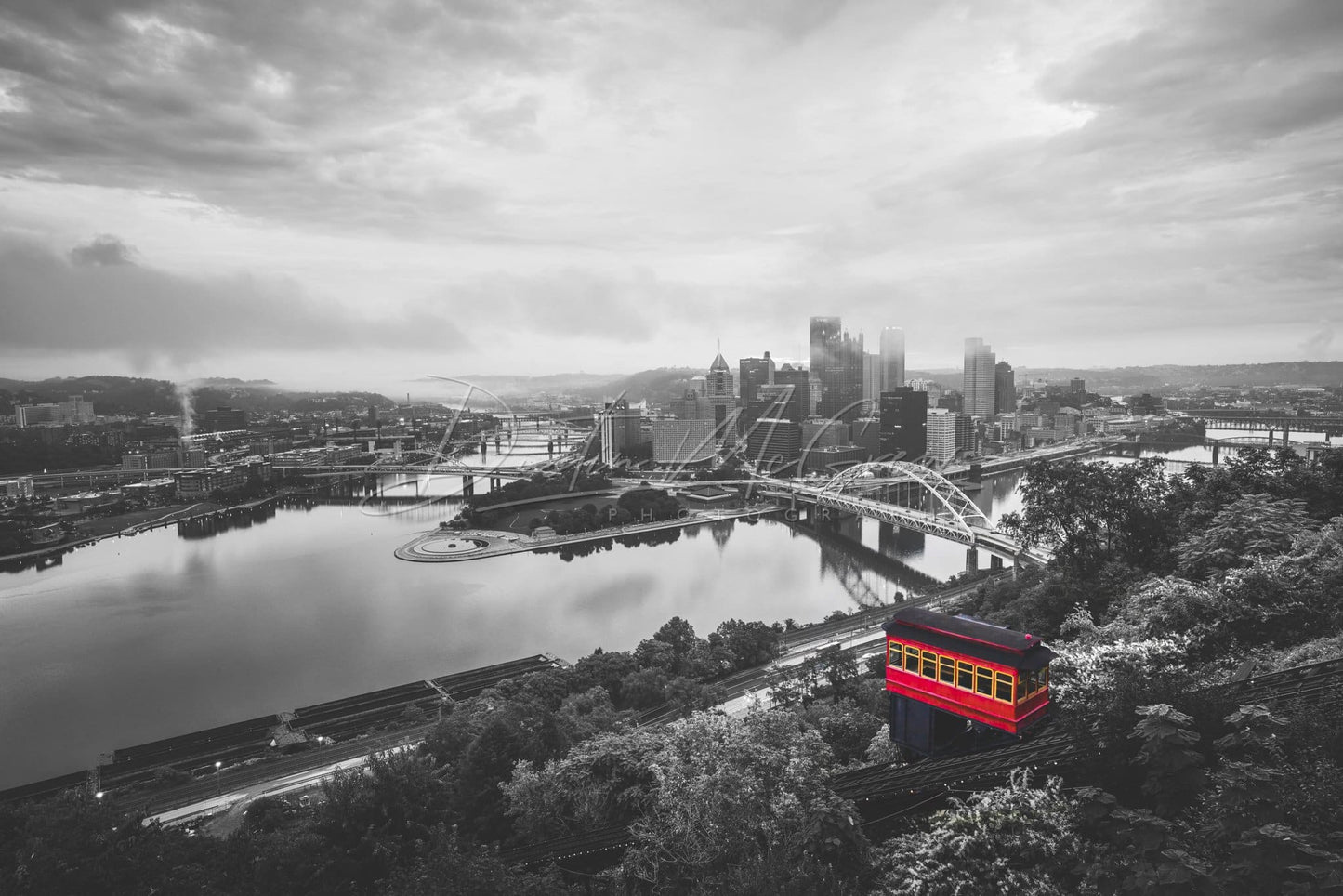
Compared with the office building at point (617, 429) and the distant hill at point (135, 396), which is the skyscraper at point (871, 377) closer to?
the office building at point (617, 429)

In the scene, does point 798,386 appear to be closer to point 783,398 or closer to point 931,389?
point 783,398

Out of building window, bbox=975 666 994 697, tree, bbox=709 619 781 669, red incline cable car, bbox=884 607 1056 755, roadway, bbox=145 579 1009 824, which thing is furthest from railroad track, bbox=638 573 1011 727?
building window, bbox=975 666 994 697

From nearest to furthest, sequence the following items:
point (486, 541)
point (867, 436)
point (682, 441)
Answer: point (486, 541) < point (682, 441) < point (867, 436)

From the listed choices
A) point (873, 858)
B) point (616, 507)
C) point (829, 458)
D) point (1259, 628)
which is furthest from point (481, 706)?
point (829, 458)

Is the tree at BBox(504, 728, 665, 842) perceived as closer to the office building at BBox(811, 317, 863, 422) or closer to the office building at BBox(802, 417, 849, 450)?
the office building at BBox(802, 417, 849, 450)

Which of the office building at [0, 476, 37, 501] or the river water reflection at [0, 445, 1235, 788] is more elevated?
the office building at [0, 476, 37, 501]

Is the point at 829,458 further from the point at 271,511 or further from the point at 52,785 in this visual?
the point at 52,785

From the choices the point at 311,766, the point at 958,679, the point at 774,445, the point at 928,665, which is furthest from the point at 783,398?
the point at 958,679

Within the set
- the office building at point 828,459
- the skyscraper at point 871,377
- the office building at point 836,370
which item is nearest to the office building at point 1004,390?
the skyscraper at point 871,377
